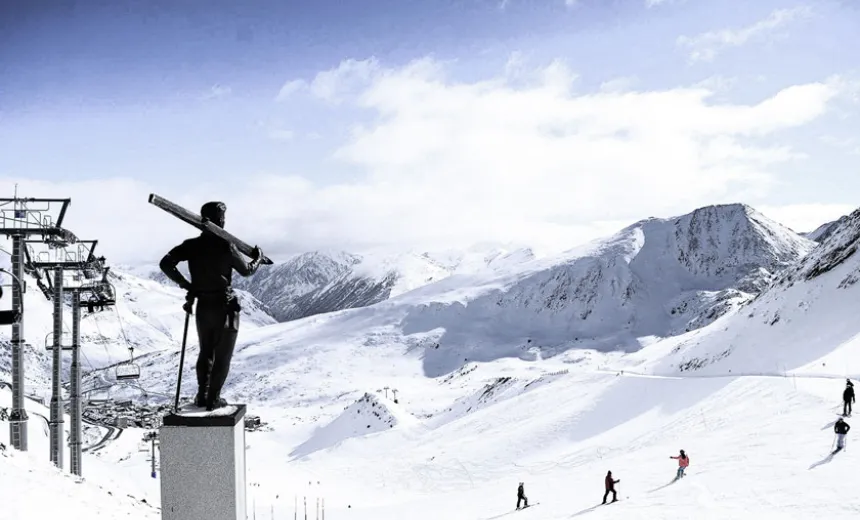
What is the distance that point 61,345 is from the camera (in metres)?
24.5

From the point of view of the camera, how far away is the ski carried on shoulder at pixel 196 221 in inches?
336

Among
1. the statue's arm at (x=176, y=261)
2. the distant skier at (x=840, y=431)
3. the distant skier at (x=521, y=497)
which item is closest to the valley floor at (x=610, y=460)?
the distant skier at (x=840, y=431)

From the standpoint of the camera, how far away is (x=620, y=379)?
51.5 metres

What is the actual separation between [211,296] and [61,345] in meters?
19.4

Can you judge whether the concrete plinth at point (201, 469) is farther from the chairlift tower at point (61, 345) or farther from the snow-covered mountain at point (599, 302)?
the snow-covered mountain at point (599, 302)

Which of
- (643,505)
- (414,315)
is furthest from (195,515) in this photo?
(414,315)

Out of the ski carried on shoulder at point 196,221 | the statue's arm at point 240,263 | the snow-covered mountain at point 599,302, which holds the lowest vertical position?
the statue's arm at point 240,263

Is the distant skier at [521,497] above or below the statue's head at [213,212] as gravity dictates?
below

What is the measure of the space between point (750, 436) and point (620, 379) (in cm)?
2631

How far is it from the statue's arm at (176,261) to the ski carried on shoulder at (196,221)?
35 cm

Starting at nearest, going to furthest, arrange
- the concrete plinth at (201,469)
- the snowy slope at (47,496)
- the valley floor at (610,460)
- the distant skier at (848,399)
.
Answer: the concrete plinth at (201,469), the snowy slope at (47,496), the valley floor at (610,460), the distant skier at (848,399)

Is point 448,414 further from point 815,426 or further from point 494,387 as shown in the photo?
point 815,426

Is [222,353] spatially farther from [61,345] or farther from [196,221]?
[61,345]

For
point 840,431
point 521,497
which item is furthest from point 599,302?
point 840,431
